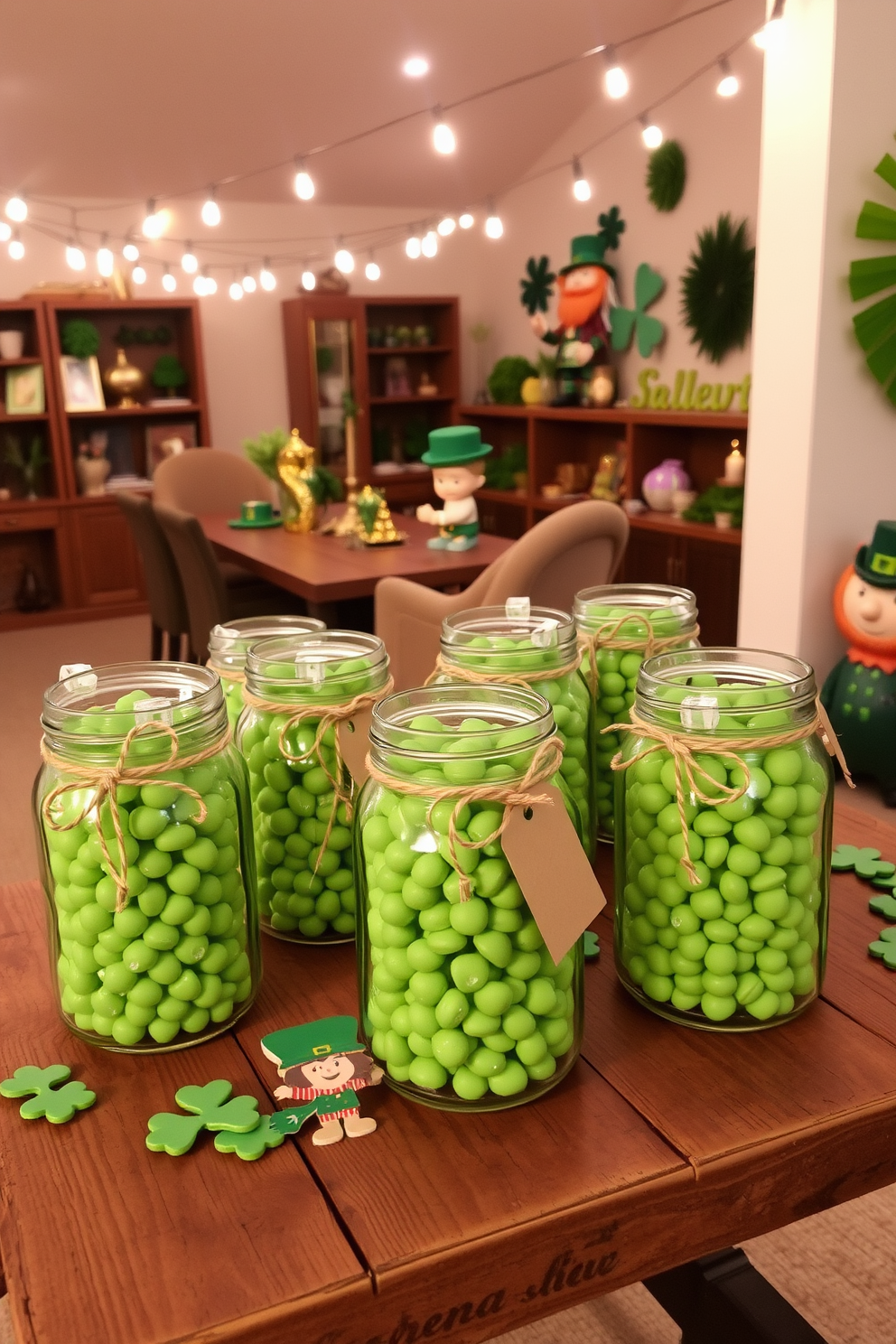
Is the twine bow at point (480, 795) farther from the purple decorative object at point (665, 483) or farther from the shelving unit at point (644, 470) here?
the purple decorative object at point (665, 483)

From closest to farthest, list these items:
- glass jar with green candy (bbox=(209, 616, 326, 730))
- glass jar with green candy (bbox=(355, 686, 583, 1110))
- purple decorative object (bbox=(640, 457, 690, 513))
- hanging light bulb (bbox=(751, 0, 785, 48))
A: glass jar with green candy (bbox=(355, 686, 583, 1110)) < glass jar with green candy (bbox=(209, 616, 326, 730)) < hanging light bulb (bbox=(751, 0, 785, 48)) < purple decorative object (bbox=(640, 457, 690, 513))

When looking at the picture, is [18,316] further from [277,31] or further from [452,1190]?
[452,1190]

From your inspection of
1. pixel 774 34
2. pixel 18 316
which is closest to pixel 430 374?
pixel 18 316

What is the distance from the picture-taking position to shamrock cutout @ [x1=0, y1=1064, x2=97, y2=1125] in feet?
2.42

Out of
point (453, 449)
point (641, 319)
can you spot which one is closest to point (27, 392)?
point (453, 449)

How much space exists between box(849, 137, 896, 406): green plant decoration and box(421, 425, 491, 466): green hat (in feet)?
4.28

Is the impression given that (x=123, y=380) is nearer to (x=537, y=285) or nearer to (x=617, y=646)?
(x=537, y=285)

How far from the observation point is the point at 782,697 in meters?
0.78

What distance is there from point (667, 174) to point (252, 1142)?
5.47 meters

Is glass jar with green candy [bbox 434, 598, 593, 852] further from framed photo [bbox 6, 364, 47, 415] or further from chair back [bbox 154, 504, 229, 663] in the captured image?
framed photo [bbox 6, 364, 47, 415]

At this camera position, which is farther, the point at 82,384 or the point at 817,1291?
the point at 82,384

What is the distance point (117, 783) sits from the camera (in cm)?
74

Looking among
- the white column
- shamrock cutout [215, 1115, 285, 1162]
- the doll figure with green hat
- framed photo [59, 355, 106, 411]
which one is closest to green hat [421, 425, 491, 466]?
the doll figure with green hat

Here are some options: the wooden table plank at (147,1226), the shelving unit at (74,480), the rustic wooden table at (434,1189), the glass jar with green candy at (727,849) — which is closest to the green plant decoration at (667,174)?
the shelving unit at (74,480)
